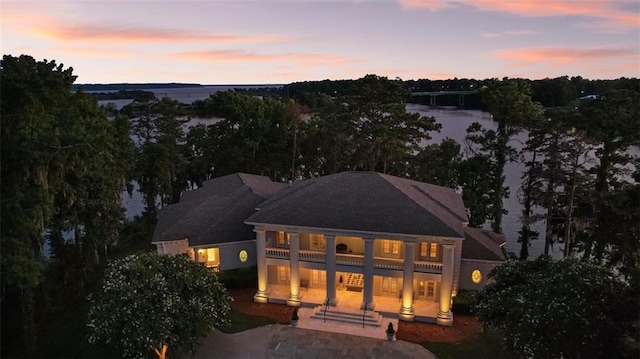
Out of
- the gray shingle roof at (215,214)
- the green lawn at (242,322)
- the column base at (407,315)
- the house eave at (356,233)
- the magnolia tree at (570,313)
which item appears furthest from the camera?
the gray shingle roof at (215,214)

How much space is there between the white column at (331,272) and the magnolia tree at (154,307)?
858cm

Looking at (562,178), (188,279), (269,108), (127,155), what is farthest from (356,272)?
(269,108)

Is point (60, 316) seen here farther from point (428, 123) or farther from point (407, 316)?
point (428, 123)

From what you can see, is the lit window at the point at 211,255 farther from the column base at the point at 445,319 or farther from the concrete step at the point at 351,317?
the column base at the point at 445,319

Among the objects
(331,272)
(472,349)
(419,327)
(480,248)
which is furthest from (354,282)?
(472,349)

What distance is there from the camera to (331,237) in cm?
3181

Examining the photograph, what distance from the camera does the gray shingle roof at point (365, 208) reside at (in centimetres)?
3047

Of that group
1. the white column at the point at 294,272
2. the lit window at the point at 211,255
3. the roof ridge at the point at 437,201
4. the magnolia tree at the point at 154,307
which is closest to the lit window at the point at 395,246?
the roof ridge at the point at 437,201

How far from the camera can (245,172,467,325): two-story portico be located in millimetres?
30578

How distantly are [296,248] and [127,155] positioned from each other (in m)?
18.4

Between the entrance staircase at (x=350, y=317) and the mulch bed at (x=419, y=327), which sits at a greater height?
the entrance staircase at (x=350, y=317)

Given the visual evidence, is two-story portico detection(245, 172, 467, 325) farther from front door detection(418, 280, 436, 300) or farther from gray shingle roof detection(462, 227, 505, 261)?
gray shingle roof detection(462, 227, 505, 261)

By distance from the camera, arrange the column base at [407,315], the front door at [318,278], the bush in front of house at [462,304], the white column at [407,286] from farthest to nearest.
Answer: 1. the front door at [318,278]
2. the bush in front of house at [462,304]
3. the column base at [407,315]
4. the white column at [407,286]

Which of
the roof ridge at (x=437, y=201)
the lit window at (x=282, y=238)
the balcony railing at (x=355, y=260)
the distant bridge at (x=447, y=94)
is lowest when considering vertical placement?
the balcony railing at (x=355, y=260)
